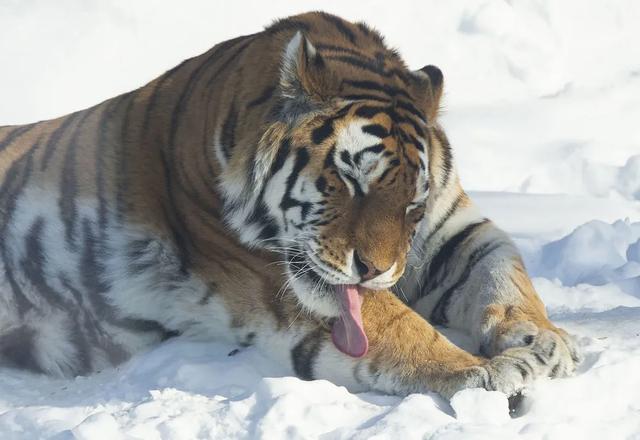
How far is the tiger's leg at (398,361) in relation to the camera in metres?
2.19

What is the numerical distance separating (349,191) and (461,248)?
561 millimetres

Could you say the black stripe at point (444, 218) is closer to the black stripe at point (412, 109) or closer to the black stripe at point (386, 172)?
the black stripe at point (412, 109)

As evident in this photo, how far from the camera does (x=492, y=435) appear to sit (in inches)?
75.9

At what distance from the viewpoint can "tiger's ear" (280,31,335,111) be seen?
91.3 inches

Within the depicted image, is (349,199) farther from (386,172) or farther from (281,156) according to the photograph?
(281,156)

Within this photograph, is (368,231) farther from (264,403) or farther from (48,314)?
(48,314)

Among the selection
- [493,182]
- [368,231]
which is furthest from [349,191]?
[493,182]

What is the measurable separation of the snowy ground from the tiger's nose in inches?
9.4

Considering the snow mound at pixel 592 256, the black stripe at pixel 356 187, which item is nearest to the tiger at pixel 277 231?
the black stripe at pixel 356 187

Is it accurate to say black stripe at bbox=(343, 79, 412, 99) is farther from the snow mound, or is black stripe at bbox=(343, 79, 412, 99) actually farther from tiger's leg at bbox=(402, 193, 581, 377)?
the snow mound

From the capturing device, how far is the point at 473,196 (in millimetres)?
5980

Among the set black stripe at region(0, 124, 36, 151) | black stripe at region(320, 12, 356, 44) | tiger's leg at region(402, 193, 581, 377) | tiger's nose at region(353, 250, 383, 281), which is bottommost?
tiger's leg at region(402, 193, 581, 377)

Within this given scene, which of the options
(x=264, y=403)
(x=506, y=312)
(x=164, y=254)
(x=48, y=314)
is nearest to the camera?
(x=264, y=403)

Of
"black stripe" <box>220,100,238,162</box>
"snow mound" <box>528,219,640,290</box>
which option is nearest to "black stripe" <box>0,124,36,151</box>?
"black stripe" <box>220,100,238,162</box>
